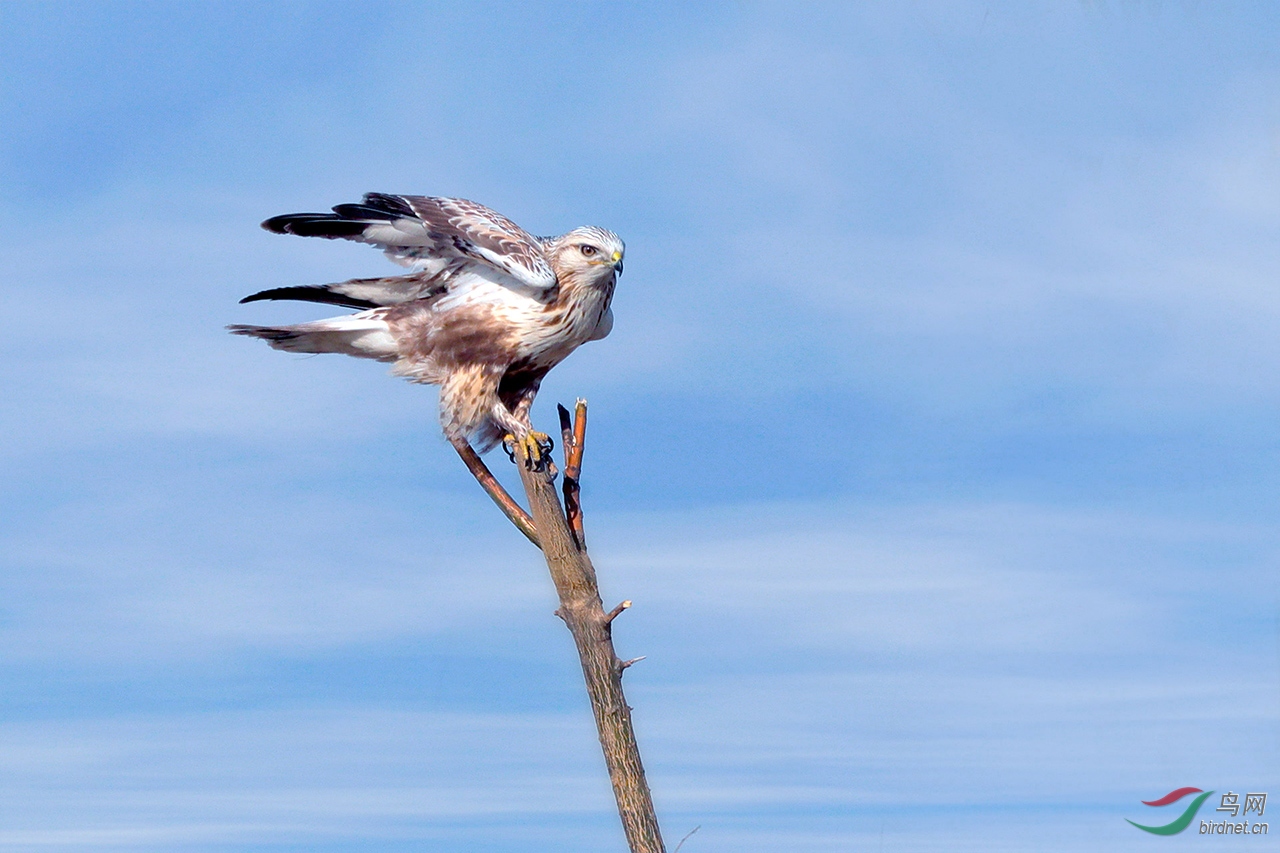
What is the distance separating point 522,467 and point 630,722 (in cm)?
185

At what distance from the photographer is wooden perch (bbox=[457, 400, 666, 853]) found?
8.75 m

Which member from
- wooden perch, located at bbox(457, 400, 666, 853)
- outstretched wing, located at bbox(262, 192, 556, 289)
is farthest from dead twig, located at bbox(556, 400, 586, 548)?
outstretched wing, located at bbox(262, 192, 556, 289)

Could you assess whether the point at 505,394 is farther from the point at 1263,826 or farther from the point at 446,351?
the point at 1263,826

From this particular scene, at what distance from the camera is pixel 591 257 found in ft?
30.8

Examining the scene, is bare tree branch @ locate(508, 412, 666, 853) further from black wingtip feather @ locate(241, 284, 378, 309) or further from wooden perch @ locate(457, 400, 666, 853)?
black wingtip feather @ locate(241, 284, 378, 309)

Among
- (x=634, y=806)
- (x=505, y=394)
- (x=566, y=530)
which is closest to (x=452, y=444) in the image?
(x=505, y=394)

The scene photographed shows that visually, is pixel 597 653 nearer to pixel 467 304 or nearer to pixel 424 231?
pixel 467 304

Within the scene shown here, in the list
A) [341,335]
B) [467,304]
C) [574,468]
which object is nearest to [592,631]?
[574,468]

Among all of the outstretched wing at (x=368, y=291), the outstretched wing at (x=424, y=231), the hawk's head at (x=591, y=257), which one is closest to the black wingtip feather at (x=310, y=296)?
the outstretched wing at (x=368, y=291)

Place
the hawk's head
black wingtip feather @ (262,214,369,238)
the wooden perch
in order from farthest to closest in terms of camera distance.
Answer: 1. the hawk's head
2. black wingtip feather @ (262,214,369,238)
3. the wooden perch

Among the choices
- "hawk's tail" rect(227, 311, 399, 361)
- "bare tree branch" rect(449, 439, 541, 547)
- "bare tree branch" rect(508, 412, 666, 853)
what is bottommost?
"bare tree branch" rect(508, 412, 666, 853)

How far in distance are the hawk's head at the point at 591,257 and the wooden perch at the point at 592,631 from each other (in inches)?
49.6

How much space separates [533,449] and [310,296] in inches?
85.2

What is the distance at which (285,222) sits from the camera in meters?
9.03
